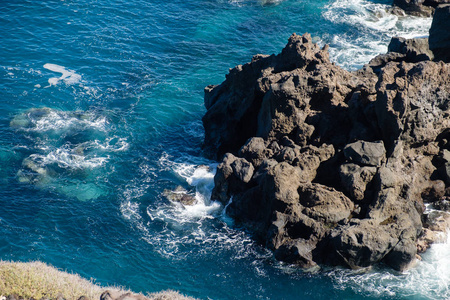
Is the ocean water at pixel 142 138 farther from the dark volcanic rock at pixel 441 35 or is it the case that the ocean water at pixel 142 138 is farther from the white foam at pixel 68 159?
the dark volcanic rock at pixel 441 35

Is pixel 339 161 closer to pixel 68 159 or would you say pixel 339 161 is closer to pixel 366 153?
pixel 366 153

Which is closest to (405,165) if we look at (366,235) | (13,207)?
(366,235)

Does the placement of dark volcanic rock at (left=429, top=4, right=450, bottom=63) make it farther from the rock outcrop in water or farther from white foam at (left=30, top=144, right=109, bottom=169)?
white foam at (left=30, top=144, right=109, bottom=169)

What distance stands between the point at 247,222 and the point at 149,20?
4298cm

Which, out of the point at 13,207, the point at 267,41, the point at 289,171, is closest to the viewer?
the point at 289,171

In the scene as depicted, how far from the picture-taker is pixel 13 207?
131ft

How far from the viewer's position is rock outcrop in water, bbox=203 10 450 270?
114 ft

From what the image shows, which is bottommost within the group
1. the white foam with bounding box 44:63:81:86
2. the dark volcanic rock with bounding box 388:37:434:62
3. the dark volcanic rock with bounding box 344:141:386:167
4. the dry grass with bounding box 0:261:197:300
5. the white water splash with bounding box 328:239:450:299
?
the dry grass with bounding box 0:261:197:300

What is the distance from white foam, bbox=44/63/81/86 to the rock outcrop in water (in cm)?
2265

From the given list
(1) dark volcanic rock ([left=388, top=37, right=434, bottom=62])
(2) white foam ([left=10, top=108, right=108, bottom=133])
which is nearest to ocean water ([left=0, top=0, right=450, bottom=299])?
(2) white foam ([left=10, top=108, right=108, bottom=133])

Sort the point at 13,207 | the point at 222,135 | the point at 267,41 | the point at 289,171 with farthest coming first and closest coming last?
the point at 267,41
the point at 222,135
the point at 13,207
the point at 289,171

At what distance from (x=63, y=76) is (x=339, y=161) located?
36105 millimetres

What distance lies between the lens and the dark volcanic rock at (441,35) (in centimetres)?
4725

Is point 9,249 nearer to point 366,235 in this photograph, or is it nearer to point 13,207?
point 13,207
